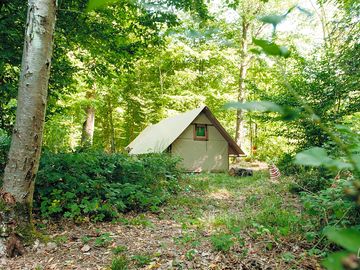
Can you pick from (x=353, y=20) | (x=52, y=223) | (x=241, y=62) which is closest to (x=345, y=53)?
(x=353, y=20)

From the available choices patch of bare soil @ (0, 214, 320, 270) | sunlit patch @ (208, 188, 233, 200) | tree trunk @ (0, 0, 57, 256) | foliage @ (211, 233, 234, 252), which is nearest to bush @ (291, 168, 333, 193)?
sunlit patch @ (208, 188, 233, 200)

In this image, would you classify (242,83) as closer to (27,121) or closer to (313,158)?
(27,121)

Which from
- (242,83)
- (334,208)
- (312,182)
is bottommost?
(312,182)

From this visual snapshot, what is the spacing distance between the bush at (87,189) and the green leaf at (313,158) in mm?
4789

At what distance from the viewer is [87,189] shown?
5254 millimetres

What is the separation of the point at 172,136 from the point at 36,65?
1079cm

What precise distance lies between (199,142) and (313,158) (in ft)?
48.2

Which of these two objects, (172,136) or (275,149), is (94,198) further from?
(275,149)

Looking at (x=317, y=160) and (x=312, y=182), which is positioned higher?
(x=317, y=160)

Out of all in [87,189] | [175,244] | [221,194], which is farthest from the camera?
[221,194]

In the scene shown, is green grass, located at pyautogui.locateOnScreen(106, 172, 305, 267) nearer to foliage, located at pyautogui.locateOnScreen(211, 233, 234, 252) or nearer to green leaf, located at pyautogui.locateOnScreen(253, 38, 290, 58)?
foliage, located at pyautogui.locateOnScreen(211, 233, 234, 252)

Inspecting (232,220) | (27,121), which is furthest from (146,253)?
(27,121)

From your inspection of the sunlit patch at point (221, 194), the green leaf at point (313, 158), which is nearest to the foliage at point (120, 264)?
the green leaf at point (313, 158)

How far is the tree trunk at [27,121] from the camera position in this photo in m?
3.57
